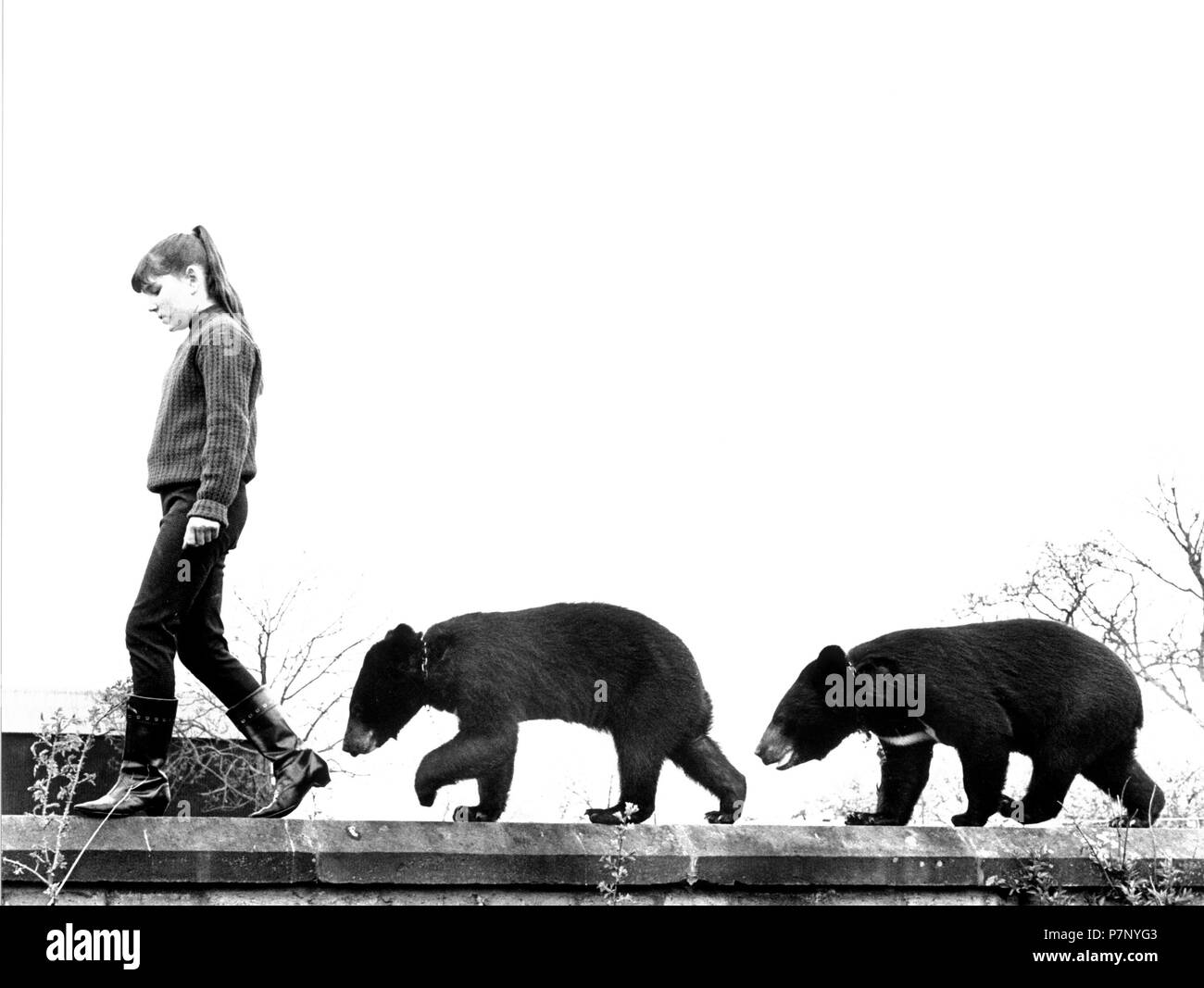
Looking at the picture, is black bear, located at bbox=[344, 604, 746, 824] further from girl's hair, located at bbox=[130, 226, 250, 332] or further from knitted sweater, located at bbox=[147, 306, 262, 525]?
girl's hair, located at bbox=[130, 226, 250, 332]

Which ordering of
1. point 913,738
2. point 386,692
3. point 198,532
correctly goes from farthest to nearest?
point 913,738 < point 386,692 < point 198,532

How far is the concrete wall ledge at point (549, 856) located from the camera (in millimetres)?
4984

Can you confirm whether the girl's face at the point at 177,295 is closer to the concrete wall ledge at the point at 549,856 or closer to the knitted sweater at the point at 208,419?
the knitted sweater at the point at 208,419

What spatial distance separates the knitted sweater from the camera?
534 centimetres

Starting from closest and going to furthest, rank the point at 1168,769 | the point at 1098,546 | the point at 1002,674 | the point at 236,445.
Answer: the point at 236,445 → the point at 1002,674 → the point at 1168,769 → the point at 1098,546

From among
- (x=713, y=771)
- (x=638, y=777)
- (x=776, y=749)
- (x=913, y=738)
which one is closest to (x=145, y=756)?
(x=638, y=777)

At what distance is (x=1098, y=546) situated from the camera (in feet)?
63.5

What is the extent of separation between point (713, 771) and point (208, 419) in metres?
2.84

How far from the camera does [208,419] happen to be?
5.37 meters

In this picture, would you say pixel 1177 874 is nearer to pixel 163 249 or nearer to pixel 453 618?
pixel 453 618

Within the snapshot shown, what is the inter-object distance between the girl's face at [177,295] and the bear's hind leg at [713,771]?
285 centimetres

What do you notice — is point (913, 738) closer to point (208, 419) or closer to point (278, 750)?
point (278, 750)
